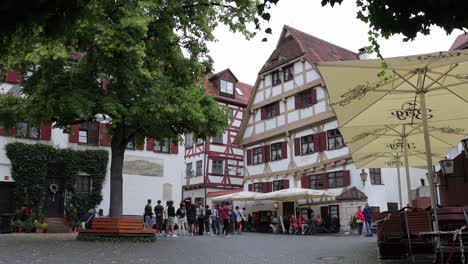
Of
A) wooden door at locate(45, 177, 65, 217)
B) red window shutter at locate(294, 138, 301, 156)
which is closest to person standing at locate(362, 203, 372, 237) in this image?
red window shutter at locate(294, 138, 301, 156)

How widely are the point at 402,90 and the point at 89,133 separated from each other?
23.9 m

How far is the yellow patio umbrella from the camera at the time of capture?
308 inches

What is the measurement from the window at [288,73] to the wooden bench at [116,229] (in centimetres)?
1975

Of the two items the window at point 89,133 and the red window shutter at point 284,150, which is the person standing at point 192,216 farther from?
the red window shutter at point 284,150

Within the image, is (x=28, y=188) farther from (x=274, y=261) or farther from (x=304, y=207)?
(x=274, y=261)

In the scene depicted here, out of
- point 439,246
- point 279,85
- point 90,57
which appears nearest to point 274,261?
point 439,246

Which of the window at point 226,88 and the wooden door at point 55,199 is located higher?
the window at point 226,88

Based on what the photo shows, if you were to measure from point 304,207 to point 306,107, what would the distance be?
6483mm

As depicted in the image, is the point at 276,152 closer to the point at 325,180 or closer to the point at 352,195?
the point at 325,180

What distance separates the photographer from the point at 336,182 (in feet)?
100

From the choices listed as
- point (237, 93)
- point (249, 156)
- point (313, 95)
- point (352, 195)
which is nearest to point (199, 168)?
point (249, 156)

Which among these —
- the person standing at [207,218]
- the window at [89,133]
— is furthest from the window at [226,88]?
the person standing at [207,218]

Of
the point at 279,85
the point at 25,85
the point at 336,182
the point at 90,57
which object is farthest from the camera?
the point at 279,85

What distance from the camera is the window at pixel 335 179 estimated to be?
3027cm
